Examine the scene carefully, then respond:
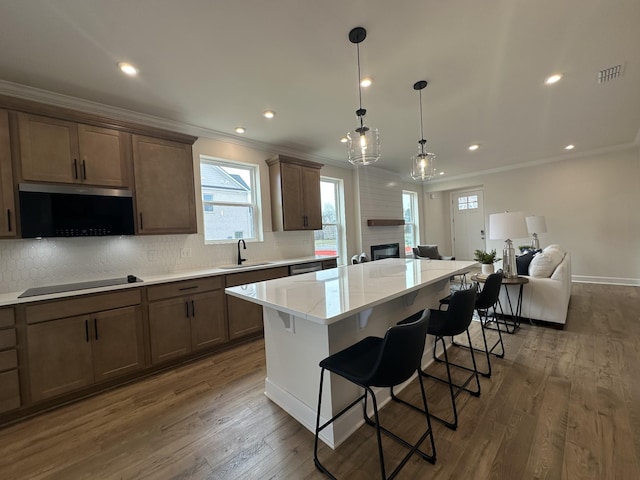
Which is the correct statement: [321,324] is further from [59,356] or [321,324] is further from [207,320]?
[59,356]

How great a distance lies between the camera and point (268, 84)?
254cm

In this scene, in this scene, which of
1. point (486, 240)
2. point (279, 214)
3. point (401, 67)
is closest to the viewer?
point (401, 67)

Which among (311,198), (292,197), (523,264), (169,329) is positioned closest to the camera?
(169,329)

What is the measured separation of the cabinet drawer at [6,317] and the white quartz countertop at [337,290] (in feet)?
5.30

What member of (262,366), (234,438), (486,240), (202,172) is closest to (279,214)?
(202,172)

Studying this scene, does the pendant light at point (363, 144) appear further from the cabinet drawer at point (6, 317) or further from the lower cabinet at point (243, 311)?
the cabinet drawer at point (6, 317)

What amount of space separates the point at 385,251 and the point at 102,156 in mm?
5171

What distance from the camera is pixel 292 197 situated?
411 cm

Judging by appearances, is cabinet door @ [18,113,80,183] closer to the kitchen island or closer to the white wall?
the kitchen island

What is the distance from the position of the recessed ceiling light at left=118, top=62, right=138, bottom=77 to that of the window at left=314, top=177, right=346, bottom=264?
3234 mm

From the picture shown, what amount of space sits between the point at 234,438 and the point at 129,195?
2375mm

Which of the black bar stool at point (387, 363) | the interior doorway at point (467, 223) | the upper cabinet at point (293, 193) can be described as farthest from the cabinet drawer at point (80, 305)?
the interior doorway at point (467, 223)

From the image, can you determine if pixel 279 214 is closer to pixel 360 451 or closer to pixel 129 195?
pixel 129 195

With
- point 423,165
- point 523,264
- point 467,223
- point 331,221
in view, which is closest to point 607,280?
point 467,223
